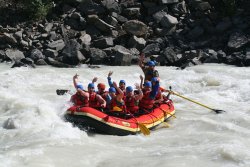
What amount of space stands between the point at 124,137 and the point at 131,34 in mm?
9469

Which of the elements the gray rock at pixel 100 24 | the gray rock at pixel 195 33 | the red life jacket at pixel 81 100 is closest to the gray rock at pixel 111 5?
the gray rock at pixel 100 24

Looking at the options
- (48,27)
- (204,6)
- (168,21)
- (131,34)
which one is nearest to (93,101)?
(131,34)

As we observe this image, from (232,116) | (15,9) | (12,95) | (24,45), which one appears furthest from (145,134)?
(15,9)

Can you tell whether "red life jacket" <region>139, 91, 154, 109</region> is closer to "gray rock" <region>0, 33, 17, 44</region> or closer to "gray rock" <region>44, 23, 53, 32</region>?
"gray rock" <region>0, 33, 17, 44</region>

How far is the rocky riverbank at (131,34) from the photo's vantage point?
16.9 m

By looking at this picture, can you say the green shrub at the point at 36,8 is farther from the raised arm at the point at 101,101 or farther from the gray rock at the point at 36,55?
the raised arm at the point at 101,101

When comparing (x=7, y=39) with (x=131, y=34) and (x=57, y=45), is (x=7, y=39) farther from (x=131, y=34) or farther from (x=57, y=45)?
(x=131, y=34)

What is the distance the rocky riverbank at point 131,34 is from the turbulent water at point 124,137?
207cm

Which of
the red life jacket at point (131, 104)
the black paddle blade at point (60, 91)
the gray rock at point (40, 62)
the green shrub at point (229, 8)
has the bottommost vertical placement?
the black paddle blade at point (60, 91)

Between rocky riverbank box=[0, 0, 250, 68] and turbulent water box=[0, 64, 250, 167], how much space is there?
2.07m

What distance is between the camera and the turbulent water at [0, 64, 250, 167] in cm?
795

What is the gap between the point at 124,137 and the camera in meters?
9.54

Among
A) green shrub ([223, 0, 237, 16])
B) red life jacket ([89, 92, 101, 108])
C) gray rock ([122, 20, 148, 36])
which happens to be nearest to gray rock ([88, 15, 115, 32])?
gray rock ([122, 20, 148, 36])

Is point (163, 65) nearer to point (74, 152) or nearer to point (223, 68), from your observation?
point (223, 68)
